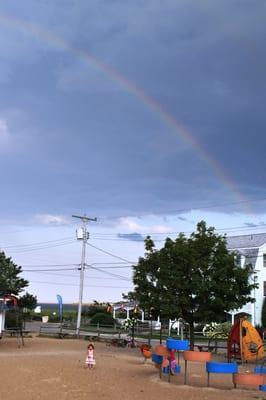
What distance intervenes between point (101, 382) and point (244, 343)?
11.7 meters

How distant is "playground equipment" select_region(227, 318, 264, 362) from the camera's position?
29219mm

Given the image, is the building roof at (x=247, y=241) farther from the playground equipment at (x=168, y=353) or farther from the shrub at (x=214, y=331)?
the playground equipment at (x=168, y=353)

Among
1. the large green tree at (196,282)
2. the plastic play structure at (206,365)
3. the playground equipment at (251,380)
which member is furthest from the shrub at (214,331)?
the playground equipment at (251,380)

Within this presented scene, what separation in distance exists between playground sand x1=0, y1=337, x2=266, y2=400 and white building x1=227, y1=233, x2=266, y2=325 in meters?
33.2

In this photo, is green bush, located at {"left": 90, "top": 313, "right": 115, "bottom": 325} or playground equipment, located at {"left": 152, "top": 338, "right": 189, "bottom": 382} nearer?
playground equipment, located at {"left": 152, "top": 338, "right": 189, "bottom": 382}

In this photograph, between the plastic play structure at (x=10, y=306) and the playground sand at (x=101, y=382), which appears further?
the plastic play structure at (x=10, y=306)

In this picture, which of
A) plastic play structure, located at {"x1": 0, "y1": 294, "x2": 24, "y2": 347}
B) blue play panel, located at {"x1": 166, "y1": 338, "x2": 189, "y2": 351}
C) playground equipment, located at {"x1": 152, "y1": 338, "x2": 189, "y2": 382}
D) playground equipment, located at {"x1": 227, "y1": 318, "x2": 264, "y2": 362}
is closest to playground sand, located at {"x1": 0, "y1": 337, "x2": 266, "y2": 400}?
playground equipment, located at {"x1": 152, "y1": 338, "x2": 189, "y2": 382}

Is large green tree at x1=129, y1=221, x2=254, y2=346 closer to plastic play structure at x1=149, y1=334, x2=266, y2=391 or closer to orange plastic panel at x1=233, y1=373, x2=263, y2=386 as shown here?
plastic play structure at x1=149, y1=334, x2=266, y2=391

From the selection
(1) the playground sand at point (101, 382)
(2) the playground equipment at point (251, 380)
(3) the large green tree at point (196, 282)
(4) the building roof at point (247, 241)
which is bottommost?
(1) the playground sand at point (101, 382)

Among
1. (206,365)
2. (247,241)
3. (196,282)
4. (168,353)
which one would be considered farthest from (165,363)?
(247,241)

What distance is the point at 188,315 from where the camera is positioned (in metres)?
32.7

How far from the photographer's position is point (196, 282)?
31344 mm

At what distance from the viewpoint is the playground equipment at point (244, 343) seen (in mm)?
29219

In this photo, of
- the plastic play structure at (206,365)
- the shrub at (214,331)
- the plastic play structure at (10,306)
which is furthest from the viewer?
the shrub at (214,331)
